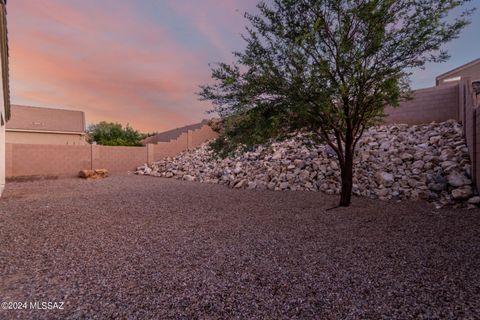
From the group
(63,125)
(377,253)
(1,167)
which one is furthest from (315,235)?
(63,125)

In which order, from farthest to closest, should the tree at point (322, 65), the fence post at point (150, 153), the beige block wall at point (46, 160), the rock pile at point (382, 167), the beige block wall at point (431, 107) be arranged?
the fence post at point (150, 153), the beige block wall at point (46, 160), the beige block wall at point (431, 107), the rock pile at point (382, 167), the tree at point (322, 65)

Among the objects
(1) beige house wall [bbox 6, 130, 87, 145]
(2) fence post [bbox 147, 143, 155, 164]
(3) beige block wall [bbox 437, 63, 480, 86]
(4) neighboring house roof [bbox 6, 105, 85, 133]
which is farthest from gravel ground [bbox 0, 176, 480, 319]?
(4) neighboring house roof [bbox 6, 105, 85, 133]

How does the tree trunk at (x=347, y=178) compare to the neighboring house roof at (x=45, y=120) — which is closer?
the tree trunk at (x=347, y=178)

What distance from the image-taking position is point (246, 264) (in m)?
3.28

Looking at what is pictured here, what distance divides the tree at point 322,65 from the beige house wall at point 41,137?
79.4ft

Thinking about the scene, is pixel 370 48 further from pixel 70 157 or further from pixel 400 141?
pixel 70 157

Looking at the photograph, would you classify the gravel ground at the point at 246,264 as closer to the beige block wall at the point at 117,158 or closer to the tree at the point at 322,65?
the tree at the point at 322,65

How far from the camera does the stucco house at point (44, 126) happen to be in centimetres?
2217

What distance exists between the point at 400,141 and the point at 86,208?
12203 mm

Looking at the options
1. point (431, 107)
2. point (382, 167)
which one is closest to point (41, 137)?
point (382, 167)

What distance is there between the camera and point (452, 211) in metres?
5.91

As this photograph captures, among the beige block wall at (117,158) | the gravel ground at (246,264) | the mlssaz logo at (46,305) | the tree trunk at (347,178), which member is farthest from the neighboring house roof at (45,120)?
the tree trunk at (347,178)

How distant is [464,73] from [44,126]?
34.6 meters

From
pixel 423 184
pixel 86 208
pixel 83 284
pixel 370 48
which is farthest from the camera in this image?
pixel 423 184
